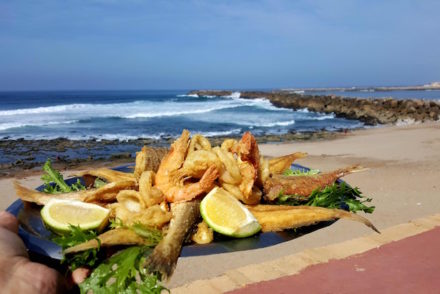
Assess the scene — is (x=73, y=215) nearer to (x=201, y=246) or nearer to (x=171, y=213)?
(x=171, y=213)

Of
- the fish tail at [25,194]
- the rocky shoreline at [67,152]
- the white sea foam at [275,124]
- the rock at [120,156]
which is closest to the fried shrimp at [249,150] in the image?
the fish tail at [25,194]

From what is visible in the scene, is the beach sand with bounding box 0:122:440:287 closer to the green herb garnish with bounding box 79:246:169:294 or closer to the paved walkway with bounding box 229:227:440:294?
the paved walkway with bounding box 229:227:440:294

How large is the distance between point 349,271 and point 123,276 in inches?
209

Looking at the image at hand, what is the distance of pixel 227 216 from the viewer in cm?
191

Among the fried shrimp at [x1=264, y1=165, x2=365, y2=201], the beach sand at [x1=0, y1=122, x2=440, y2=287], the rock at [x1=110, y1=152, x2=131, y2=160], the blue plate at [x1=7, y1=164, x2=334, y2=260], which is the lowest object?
the rock at [x1=110, y1=152, x2=131, y2=160]

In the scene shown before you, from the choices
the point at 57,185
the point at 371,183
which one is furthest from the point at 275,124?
the point at 57,185

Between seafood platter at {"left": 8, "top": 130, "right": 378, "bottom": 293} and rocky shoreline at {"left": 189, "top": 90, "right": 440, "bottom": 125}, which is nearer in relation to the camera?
seafood platter at {"left": 8, "top": 130, "right": 378, "bottom": 293}

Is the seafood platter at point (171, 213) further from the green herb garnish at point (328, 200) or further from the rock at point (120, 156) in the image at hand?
the rock at point (120, 156)

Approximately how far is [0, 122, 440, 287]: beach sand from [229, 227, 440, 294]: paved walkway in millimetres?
683

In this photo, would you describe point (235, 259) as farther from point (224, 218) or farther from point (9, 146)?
point (9, 146)

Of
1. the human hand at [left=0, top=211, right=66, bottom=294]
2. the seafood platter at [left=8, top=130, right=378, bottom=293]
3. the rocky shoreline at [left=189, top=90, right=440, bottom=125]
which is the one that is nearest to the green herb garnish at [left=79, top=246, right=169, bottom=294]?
the seafood platter at [left=8, top=130, right=378, bottom=293]

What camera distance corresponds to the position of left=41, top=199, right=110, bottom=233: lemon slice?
1.97 m

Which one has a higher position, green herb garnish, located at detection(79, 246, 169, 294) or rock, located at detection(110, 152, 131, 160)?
green herb garnish, located at detection(79, 246, 169, 294)

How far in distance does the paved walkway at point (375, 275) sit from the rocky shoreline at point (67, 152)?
12096 millimetres
